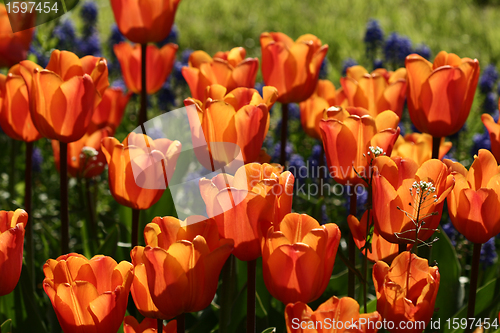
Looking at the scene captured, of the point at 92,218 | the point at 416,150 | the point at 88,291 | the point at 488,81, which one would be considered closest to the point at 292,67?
the point at 416,150

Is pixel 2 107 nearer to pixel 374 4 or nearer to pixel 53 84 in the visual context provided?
pixel 53 84

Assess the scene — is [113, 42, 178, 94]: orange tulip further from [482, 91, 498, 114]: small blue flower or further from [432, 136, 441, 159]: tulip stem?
[482, 91, 498, 114]: small blue flower

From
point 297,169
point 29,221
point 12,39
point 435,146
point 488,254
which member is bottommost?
point 488,254

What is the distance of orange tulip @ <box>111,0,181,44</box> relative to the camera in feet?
5.43

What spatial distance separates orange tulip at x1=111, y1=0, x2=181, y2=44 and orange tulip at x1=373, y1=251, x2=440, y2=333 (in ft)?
3.57

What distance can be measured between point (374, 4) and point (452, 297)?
21.0ft

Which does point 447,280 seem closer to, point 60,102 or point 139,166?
point 139,166

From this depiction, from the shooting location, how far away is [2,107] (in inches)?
57.9

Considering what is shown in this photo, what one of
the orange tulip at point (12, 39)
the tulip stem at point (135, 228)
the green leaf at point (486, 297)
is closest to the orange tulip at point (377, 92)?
the green leaf at point (486, 297)

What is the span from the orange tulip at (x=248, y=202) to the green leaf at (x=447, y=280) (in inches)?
28.9

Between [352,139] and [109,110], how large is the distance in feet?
3.59

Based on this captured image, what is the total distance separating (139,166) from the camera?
3.98ft

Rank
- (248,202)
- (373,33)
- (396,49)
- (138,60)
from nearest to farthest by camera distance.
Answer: (248,202) < (138,60) < (396,49) < (373,33)

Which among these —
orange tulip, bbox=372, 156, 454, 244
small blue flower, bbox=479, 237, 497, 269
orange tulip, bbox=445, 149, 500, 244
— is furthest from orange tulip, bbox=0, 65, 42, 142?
small blue flower, bbox=479, 237, 497, 269
